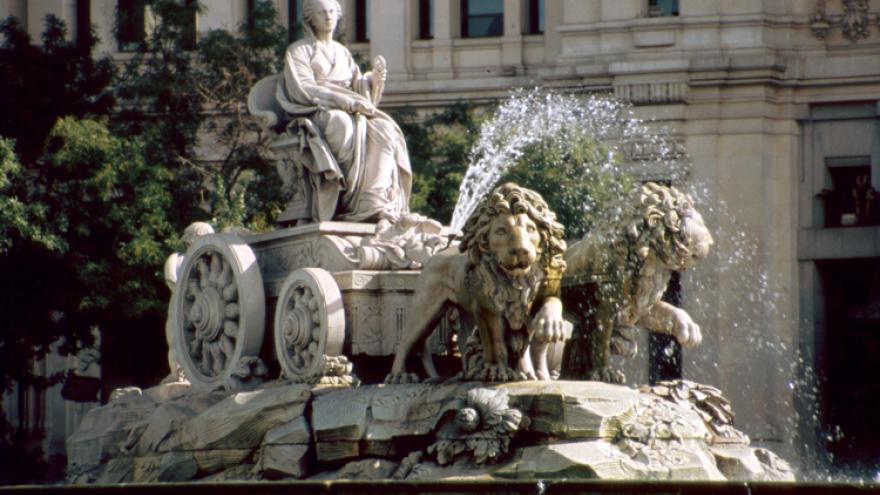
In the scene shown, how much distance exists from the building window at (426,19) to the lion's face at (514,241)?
32.5 metres

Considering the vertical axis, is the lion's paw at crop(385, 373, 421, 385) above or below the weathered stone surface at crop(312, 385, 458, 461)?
above

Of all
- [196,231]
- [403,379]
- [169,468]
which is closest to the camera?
[403,379]

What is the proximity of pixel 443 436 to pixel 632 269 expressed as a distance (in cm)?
193

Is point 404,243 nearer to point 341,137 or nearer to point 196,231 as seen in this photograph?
point 341,137

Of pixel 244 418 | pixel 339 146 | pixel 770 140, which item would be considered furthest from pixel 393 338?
pixel 770 140

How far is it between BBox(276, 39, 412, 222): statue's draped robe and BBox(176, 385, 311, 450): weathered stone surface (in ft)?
6.44

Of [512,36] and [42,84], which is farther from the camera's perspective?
[512,36]

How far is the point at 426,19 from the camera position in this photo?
51.0 meters

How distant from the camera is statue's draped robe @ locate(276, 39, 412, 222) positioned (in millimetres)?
21062

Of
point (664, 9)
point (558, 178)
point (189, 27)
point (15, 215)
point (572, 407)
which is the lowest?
point (572, 407)

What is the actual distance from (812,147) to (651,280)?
27406 millimetres

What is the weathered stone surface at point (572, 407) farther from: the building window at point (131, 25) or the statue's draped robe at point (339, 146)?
the building window at point (131, 25)

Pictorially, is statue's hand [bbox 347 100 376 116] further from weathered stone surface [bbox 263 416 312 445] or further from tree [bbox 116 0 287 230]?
tree [bbox 116 0 287 230]

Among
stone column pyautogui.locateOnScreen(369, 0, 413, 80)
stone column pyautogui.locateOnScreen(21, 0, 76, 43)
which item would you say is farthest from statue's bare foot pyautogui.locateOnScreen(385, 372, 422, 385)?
stone column pyautogui.locateOnScreen(21, 0, 76, 43)
